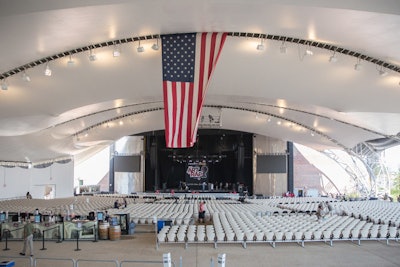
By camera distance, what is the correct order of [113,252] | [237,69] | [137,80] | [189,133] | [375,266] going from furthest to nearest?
[137,80] < [237,69] < [189,133] < [113,252] < [375,266]

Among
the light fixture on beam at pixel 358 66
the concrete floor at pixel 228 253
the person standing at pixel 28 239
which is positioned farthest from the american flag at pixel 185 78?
the light fixture on beam at pixel 358 66

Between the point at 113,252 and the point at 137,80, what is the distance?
10.4 m

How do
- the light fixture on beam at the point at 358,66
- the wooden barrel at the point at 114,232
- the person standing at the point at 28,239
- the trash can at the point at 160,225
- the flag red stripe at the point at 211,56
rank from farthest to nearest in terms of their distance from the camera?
the light fixture on beam at the point at 358,66, the trash can at the point at 160,225, the wooden barrel at the point at 114,232, the flag red stripe at the point at 211,56, the person standing at the point at 28,239

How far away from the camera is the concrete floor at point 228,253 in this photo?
12195 millimetres

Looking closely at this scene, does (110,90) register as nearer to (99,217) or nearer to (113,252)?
(99,217)

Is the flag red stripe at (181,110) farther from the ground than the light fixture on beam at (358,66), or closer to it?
closer to it

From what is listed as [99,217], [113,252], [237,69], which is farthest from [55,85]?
[113,252]

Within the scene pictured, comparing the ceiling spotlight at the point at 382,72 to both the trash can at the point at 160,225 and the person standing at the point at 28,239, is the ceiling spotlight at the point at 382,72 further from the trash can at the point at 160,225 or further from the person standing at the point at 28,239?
the person standing at the point at 28,239

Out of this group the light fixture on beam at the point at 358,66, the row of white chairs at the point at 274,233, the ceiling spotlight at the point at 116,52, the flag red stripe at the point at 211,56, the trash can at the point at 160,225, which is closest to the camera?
the flag red stripe at the point at 211,56

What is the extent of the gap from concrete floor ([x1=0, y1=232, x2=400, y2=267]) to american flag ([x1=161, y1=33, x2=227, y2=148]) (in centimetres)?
371

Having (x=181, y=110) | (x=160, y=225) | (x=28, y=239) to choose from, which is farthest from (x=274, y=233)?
(x=28, y=239)

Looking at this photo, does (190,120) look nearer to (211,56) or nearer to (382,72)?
(211,56)

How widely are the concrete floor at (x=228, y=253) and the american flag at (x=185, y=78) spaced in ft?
12.2

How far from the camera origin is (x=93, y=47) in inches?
675
